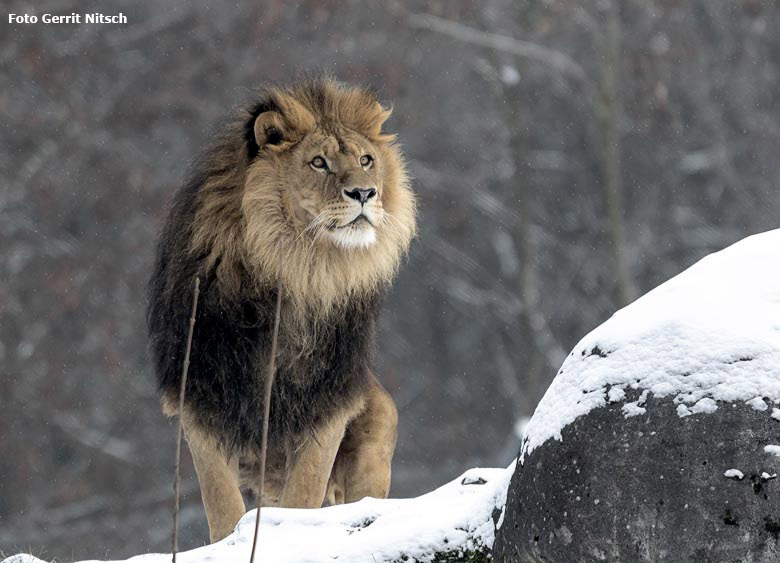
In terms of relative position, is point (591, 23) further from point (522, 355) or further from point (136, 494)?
point (136, 494)

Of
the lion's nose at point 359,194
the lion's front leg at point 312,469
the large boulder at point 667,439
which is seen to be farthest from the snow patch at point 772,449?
the lion's front leg at point 312,469

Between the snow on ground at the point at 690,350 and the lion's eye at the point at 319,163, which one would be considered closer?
the snow on ground at the point at 690,350

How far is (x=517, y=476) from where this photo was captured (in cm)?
433

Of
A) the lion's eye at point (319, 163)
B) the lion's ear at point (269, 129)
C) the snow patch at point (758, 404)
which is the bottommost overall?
the snow patch at point (758, 404)

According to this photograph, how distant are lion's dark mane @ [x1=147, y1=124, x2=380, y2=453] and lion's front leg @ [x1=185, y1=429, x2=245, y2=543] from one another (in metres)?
0.06

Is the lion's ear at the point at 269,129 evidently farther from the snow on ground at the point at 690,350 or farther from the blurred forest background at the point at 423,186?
the blurred forest background at the point at 423,186

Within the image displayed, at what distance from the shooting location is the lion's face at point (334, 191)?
6.09 m

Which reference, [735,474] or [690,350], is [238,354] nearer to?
[690,350]

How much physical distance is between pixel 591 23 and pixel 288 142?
1344cm

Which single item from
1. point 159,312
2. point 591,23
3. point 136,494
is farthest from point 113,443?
point 159,312

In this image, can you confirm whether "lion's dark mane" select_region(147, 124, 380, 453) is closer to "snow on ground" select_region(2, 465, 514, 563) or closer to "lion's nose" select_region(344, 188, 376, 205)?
"lion's nose" select_region(344, 188, 376, 205)

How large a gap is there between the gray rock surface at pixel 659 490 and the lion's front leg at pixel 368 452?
250 centimetres

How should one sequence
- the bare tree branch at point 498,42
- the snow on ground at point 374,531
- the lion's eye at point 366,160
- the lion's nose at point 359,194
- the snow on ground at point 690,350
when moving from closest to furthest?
the snow on ground at point 690,350, the snow on ground at point 374,531, the lion's nose at point 359,194, the lion's eye at point 366,160, the bare tree branch at point 498,42

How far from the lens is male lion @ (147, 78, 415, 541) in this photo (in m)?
6.18
